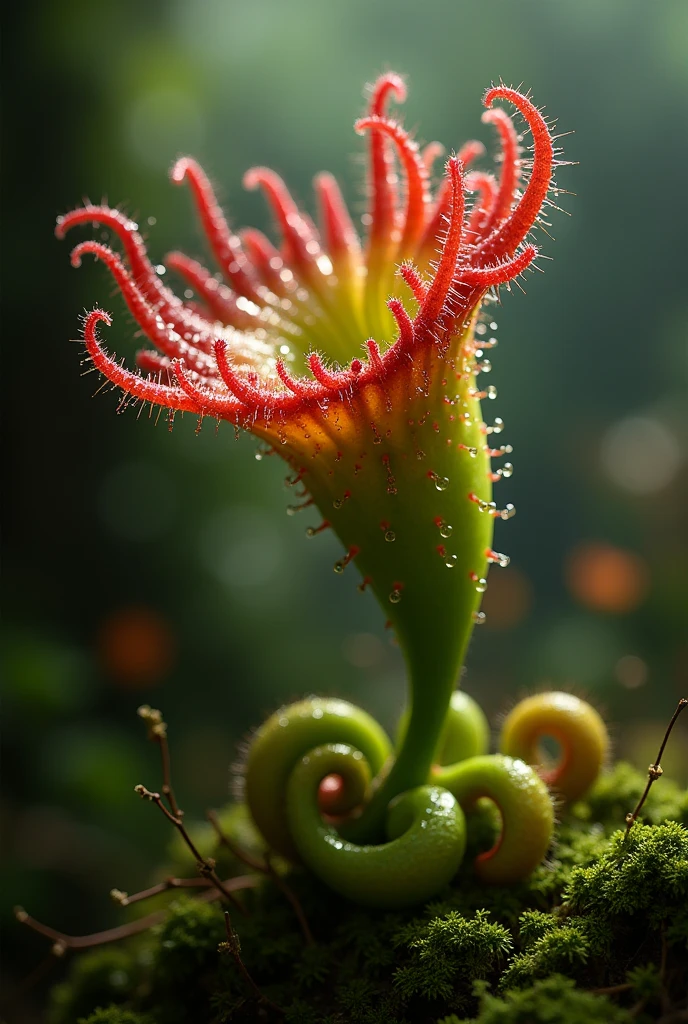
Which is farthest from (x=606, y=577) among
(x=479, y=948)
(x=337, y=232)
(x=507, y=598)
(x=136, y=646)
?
(x=479, y=948)

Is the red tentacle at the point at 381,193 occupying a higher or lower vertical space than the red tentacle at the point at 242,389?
higher

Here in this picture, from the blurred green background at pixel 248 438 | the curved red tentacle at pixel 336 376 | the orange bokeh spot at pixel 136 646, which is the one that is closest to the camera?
the curved red tentacle at pixel 336 376

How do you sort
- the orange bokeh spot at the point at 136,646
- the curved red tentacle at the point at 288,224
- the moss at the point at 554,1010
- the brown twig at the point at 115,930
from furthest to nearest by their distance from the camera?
the orange bokeh spot at the point at 136,646 → the curved red tentacle at the point at 288,224 → the brown twig at the point at 115,930 → the moss at the point at 554,1010

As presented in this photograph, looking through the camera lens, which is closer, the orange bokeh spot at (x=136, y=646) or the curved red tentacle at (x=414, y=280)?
the curved red tentacle at (x=414, y=280)

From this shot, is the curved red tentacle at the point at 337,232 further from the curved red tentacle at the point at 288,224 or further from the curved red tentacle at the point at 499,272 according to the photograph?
the curved red tentacle at the point at 499,272

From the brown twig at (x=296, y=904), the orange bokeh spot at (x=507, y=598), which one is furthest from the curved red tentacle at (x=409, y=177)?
the orange bokeh spot at (x=507, y=598)

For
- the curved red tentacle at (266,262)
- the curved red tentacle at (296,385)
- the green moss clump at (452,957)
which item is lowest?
the green moss clump at (452,957)

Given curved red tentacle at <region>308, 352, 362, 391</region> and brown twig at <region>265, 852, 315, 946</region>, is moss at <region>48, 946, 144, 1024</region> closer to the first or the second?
brown twig at <region>265, 852, 315, 946</region>

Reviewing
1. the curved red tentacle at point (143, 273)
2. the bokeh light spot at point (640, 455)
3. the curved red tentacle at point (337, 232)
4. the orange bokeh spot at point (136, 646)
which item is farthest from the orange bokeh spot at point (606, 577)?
the curved red tentacle at point (143, 273)

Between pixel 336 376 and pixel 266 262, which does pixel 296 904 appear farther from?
pixel 266 262
